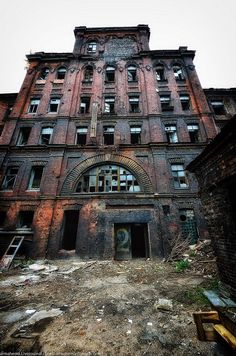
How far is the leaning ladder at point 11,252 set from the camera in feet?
30.2

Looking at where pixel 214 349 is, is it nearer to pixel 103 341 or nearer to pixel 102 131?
pixel 103 341

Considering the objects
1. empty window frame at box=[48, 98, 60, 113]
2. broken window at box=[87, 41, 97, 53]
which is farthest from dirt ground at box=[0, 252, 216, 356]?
broken window at box=[87, 41, 97, 53]

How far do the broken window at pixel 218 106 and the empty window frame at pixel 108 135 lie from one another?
35.3 ft

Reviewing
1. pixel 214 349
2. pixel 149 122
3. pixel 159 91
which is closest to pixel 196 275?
pixel 214 349

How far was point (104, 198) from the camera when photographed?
12078 millimetres

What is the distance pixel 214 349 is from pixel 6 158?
49.4 ft

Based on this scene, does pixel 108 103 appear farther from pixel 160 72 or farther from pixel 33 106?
pixel 160 72

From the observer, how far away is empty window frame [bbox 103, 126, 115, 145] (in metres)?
14.8

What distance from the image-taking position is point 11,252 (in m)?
10.5

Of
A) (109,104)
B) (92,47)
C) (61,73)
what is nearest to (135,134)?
(109,104)

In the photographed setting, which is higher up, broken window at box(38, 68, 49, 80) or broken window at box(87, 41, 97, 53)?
broken window at box(87, 41, 97, 53)

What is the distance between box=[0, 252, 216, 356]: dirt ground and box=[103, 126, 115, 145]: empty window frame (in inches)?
405

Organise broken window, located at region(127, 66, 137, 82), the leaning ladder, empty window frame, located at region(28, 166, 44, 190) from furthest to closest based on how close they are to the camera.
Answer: broken window, located at region(127, 66, 137, 82), empty window frame, located at region(28, 166, 44, 190), the leaning ladder

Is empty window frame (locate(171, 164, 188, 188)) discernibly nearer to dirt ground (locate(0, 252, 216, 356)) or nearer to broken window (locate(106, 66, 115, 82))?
dirt ground (locate(0, 252, 216, 356))
